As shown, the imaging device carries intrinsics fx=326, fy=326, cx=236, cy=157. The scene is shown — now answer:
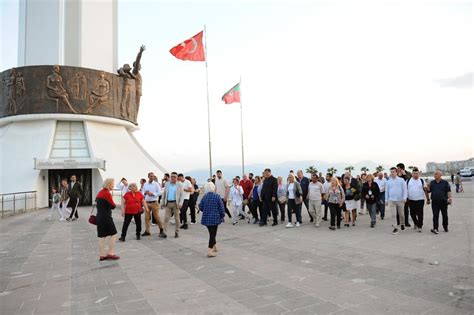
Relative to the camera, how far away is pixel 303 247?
744 cm

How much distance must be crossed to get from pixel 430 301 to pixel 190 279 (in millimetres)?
3391

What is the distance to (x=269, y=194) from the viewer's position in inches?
434

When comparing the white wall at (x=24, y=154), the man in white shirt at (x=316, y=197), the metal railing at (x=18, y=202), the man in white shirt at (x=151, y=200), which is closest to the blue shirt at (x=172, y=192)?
the man in white shirt at (x=151, y=200)

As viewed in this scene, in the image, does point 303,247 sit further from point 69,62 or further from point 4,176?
point 69,62

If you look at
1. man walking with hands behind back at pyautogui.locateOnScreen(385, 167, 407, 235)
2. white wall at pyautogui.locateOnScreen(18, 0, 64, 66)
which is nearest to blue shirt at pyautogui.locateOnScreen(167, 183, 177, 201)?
man walking with hands behind back at pyautogui.locateOnScreen(385, 167, 407, 235)

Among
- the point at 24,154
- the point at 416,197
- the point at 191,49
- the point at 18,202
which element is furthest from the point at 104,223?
the point at 24,154

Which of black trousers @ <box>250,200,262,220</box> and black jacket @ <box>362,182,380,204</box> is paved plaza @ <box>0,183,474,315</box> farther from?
black trousers @ <box>250,200,262,220</box>

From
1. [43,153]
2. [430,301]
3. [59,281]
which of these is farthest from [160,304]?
[43,153]

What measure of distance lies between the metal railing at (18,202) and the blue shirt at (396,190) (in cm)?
1693

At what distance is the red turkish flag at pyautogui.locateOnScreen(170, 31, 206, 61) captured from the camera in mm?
17612

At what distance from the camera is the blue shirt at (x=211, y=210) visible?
23.0 ft

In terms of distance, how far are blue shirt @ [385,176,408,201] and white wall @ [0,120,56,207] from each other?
21280mm

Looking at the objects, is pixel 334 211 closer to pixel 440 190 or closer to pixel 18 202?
pixel 440 190

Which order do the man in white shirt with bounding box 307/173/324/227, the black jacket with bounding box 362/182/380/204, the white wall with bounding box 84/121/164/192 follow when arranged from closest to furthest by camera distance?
1. the black jacket with bounding box 362/182/380/204
2. the man in white shirt with bounding box 307/173/324/227
3. the white wall with bounding box 84/121/164/192
